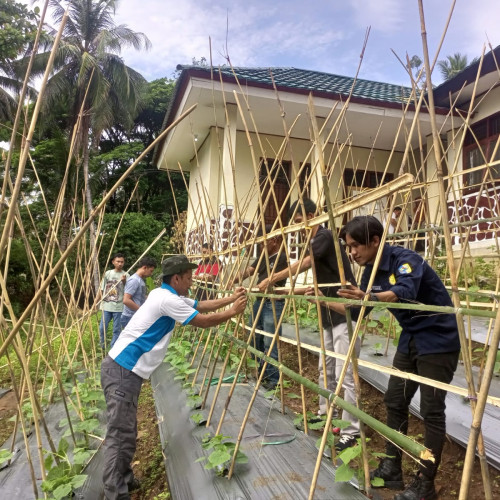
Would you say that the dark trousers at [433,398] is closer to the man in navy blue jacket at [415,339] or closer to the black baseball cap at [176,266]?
the man in navy blue jacket at [415,339]

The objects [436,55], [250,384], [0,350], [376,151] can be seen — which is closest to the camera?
[0,350]

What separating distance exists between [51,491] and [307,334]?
115 inches

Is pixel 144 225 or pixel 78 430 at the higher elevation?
pixel 144 225

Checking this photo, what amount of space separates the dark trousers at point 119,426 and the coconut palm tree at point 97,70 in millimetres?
13609

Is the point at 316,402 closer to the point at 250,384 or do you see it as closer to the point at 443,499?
the point at 250,384

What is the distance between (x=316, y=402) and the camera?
3453mm

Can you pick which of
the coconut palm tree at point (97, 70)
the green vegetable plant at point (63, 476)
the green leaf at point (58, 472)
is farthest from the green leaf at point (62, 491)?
the coconut palm tree at point (97, 70)

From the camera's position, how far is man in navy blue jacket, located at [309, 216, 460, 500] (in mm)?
1749

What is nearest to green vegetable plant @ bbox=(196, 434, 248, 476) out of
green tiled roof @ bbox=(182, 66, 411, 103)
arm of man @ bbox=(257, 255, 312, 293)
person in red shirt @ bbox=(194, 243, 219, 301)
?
arm of man @ bbox=(257, 255, 312, 293)

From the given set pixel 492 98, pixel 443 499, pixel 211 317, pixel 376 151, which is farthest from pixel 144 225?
pixel 443 499

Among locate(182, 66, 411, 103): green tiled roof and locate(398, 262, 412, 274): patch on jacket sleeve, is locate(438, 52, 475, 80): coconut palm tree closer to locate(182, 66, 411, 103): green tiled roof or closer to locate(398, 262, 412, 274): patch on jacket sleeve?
locate(182, 66, 411, 103): green tiled roof

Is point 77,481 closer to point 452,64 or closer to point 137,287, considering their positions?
point 137,287

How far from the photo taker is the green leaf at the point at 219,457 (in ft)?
6.35

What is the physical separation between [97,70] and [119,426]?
14.9 m
